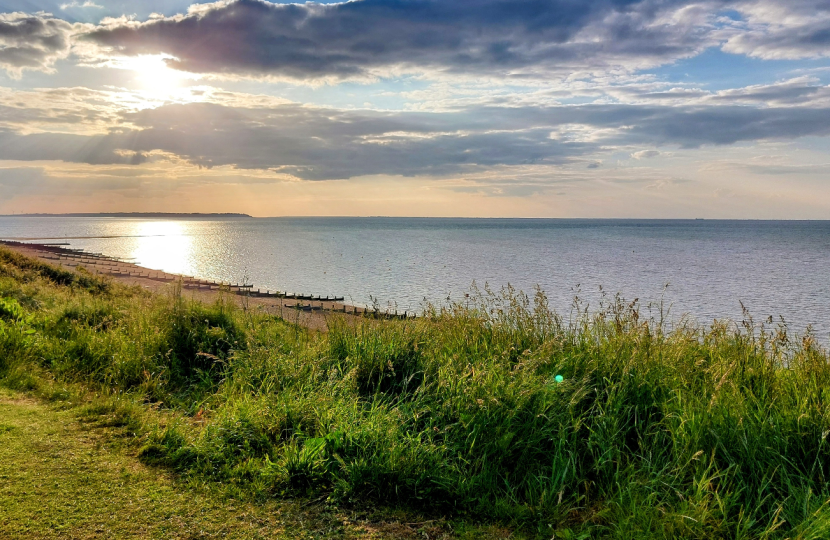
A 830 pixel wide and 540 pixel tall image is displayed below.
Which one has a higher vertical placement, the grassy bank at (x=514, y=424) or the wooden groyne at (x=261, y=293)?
the grassy bank at (x=514, y=424)

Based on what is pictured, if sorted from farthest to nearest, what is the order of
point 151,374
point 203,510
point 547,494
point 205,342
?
point 205,342
point 151,374
point 547,494
point 203,510

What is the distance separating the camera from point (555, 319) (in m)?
7.66

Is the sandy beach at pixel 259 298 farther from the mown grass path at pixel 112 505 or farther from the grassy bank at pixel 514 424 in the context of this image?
the mown grass path at pixel 112 505

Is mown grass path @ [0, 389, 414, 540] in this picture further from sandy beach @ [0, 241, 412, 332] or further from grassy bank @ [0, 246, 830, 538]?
sandy beach @ [0, 241, 412, 332]

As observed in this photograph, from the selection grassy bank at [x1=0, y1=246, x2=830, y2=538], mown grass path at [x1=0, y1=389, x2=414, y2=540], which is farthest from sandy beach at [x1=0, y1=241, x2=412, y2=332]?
mown grass path at [x1=0, y1=389, x2=414, y2=540]

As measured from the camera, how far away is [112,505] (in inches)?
161

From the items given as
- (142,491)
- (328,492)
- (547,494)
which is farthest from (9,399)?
(547,494)

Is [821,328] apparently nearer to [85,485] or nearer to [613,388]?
[613,388]

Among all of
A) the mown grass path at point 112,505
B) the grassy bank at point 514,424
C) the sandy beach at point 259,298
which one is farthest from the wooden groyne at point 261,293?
the mown grass path at point 112,505

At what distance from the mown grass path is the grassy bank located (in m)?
0.28

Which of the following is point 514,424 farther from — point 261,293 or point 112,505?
point 261,293

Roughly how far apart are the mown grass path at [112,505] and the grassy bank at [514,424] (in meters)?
0.28

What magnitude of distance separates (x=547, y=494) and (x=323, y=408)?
2.29 metres

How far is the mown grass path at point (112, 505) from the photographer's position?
3797 millimetres
